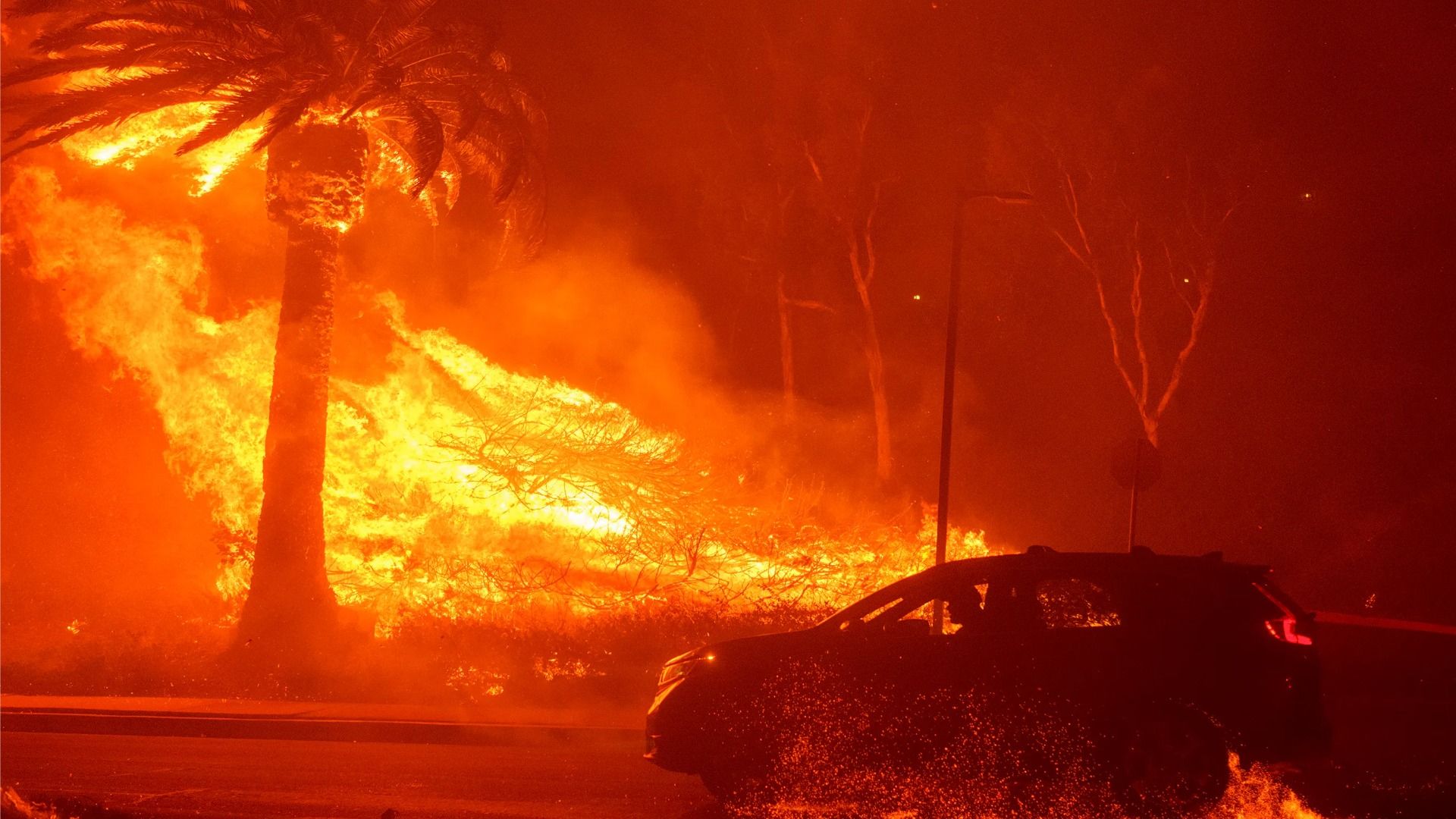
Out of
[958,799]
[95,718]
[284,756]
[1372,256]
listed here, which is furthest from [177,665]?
[1372,256]

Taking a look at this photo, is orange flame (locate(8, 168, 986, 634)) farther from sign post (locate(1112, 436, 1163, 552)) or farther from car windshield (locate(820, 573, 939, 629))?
car windshield (locate(820, 573, 939, 629))

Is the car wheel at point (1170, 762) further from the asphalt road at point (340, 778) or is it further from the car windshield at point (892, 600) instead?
the asphalt road at point (340, 778)

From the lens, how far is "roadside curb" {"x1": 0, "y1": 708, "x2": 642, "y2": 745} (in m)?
10.6

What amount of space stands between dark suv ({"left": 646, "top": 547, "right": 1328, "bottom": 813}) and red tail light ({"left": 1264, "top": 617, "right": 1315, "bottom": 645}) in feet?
0.04

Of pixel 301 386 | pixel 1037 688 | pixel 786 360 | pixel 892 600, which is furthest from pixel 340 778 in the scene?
pixel 786 360

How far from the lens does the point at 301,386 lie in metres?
14.0

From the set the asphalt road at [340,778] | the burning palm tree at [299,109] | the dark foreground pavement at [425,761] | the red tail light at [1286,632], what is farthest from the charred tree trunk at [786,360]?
the red tail light at [1286,632]

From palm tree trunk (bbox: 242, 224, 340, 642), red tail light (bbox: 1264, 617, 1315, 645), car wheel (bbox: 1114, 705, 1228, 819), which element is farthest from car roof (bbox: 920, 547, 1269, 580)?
palm tree trunk (bbox: 242, 224, 340, 642)

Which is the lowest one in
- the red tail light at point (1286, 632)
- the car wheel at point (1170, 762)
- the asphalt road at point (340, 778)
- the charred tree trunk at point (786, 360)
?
the asphalt road at point (340, 778)

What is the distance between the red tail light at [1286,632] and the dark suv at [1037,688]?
12 mm

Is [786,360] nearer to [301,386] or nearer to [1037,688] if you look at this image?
[301,386]

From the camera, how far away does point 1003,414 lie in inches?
1471

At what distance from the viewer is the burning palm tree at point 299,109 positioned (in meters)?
13.1

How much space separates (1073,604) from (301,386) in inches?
383
